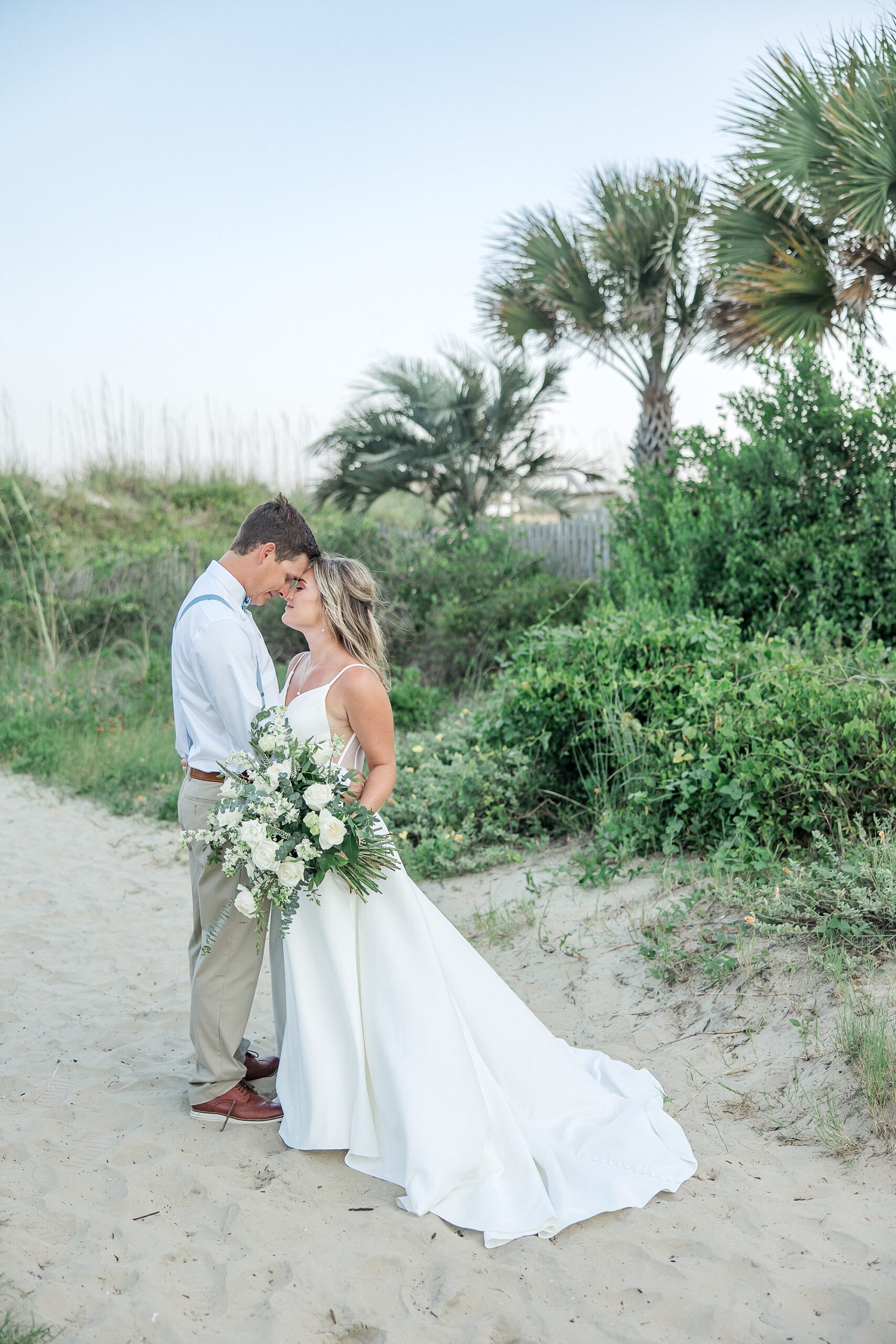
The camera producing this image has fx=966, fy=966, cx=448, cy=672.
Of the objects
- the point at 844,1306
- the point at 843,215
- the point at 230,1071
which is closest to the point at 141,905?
the point at 230,1071

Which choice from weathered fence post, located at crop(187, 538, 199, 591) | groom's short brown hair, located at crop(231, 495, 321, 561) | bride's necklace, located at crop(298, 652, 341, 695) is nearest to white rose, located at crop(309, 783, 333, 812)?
bride's necklace, located at crop(298, 652, 341, 695)

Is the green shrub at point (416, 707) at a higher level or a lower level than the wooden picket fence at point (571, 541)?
lower

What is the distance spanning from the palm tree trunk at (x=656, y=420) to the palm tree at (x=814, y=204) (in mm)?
1456

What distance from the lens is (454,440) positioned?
1230 cm

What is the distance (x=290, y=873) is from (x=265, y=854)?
0.30 ft

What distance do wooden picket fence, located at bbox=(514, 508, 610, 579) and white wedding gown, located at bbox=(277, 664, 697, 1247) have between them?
9020 mm

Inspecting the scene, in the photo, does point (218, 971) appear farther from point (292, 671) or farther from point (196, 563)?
point (196, 563)

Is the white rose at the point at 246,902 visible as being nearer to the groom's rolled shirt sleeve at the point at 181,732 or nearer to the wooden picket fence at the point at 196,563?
the groom's rolled shirt sleeve at the point at 181,732

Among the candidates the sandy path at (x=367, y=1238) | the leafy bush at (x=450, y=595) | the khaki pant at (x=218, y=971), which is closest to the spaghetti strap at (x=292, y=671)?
the khaki pant at (x=218, y=971)

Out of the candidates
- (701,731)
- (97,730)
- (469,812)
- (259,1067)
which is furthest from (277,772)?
(97,730)

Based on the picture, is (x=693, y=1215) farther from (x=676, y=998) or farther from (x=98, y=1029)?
(x=98, y=1029)

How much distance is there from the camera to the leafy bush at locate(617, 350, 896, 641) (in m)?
7.33

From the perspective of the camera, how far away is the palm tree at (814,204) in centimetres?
739

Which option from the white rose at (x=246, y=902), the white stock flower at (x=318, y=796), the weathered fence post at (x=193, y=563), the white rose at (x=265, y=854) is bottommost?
the white rose at (x=246, y=902)
